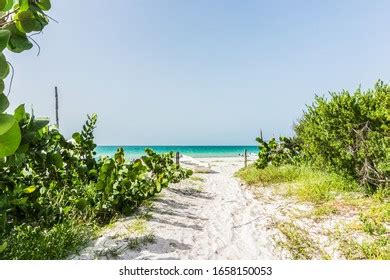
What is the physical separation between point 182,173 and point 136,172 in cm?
337

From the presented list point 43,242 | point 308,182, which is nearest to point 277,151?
point 308,182

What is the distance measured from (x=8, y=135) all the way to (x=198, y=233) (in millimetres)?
4171

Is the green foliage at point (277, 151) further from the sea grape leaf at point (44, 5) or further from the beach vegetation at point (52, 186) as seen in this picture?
the sea grape leaf at point (44, 5)

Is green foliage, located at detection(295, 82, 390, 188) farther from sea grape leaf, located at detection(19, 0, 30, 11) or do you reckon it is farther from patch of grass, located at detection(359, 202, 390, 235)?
sea grape leaf, located at detection(19, 0, 30, 11)

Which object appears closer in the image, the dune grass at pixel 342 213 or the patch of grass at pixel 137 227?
the dune grass at pixel 342 213

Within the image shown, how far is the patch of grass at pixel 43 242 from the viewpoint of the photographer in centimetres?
352

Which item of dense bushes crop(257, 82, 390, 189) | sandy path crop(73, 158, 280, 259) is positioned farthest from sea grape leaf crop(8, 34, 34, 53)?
dense bushes crop(257, 82, 390, 189)

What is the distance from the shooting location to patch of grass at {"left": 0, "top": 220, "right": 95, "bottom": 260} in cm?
352

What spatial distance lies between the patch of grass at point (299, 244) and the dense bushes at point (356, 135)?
7.23 feet

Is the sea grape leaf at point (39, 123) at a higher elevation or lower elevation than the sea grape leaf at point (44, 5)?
lower

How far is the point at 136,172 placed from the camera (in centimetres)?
566

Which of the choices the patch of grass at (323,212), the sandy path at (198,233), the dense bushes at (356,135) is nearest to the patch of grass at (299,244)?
the sandy path at (198,233)
